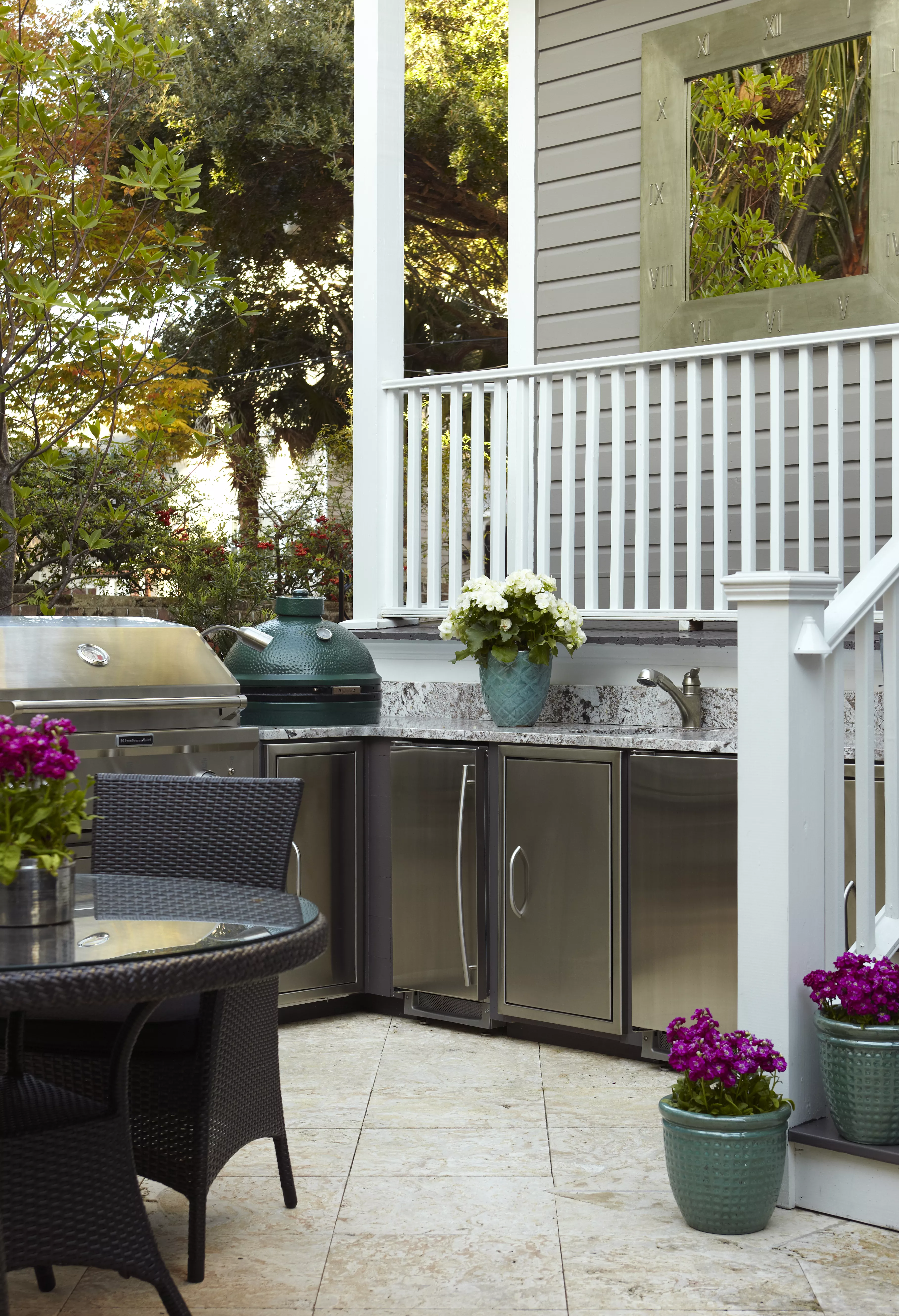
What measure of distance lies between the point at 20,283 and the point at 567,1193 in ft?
8.07

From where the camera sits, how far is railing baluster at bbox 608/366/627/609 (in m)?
4.90

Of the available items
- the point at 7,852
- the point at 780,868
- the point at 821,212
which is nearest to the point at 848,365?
the point at 821,212

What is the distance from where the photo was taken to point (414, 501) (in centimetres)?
545

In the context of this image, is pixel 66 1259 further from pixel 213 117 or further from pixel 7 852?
pixel 213 117

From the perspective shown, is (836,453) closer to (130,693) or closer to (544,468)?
(544,468)

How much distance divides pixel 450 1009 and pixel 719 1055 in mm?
1833

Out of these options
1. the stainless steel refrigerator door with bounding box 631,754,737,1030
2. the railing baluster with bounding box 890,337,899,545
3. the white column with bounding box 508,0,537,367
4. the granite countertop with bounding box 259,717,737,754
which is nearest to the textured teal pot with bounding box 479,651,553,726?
the granite countertop with bounding box 259,717,737,754

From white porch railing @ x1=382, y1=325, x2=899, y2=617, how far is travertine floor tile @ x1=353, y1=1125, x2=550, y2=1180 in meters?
1.78

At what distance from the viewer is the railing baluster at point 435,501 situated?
5.22 m

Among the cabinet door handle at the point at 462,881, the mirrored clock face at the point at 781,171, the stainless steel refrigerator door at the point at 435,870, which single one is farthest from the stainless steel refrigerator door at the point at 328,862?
the mirrored clock face at the point at 781,171

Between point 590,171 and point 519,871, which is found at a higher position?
point 590,171

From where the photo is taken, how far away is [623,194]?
5605 mm

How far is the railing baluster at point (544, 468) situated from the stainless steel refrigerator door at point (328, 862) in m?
0.96

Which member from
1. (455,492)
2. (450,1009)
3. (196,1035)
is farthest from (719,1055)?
(455,492)
